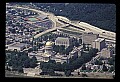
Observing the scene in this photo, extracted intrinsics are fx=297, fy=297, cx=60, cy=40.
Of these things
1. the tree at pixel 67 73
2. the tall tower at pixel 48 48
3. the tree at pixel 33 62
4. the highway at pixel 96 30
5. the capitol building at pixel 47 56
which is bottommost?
the tree at pixel 67 73

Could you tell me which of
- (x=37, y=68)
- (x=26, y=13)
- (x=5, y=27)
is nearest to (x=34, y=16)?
(x=26, y=13)

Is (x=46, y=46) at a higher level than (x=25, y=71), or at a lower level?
higher

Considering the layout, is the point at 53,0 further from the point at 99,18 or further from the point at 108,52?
the point at 108,52

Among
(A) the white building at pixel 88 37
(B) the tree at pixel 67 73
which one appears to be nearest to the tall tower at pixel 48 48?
(B) the tree at pixel 67 73

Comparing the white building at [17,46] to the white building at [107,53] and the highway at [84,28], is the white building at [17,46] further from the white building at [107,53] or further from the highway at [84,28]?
the white building at [107,53]

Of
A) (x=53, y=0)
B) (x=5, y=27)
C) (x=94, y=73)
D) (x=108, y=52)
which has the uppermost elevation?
(x=53, y=0)

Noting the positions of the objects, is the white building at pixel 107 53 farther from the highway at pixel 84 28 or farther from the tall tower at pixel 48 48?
the tall tower at pixel 48 48

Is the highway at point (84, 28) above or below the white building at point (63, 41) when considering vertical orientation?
above

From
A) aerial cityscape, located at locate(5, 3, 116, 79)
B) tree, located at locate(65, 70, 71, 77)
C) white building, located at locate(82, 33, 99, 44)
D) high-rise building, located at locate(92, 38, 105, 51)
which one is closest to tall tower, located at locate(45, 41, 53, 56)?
aerial cityscape, located at locate(5, 3, 116, 79)
